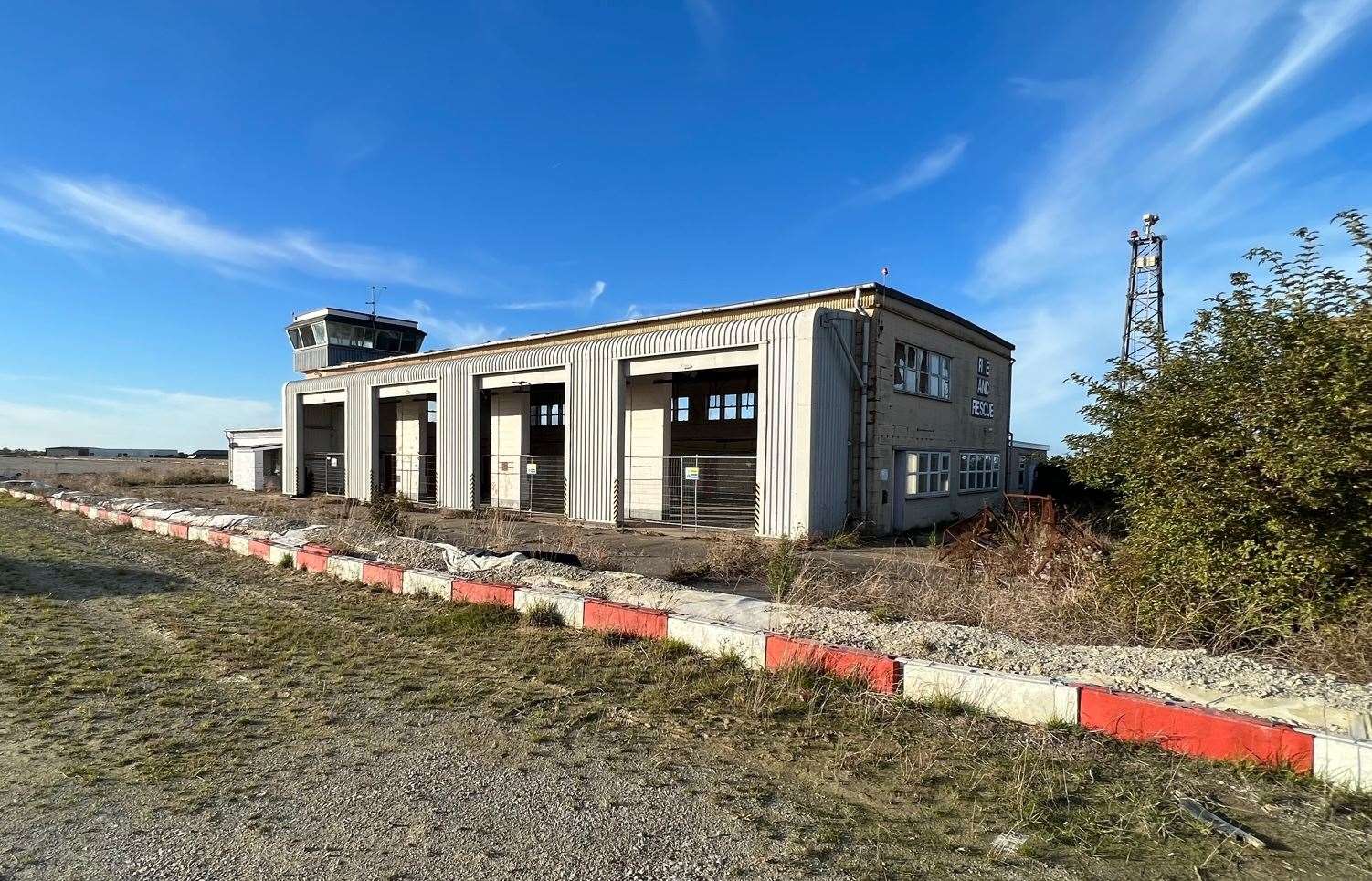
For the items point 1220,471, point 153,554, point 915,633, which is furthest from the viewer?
point 153,554

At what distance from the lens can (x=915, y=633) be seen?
18.8ft

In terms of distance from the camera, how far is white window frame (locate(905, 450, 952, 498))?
60.2ft

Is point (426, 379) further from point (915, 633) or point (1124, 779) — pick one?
point (1124, 779)

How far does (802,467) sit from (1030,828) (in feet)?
39.7

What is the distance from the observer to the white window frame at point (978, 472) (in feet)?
72.7

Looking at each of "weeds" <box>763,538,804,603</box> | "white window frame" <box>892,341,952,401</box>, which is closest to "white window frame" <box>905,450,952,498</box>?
"white window frame" <box>892,341,952,401</box>

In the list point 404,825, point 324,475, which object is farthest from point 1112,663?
point 324,475

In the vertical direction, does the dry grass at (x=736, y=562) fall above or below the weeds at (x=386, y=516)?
below

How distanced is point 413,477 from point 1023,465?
88.7 feet

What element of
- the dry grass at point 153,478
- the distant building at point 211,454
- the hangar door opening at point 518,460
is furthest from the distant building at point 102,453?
the hangar door opening at point 518,460

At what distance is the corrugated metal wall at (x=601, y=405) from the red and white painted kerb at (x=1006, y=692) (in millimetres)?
8754

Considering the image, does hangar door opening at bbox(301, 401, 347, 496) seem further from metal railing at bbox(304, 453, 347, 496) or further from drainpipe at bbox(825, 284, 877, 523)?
drainpipe at bbox(825, 284, 877, 523)

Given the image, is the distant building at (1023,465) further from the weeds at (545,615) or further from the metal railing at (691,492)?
the weeds at (545,615)

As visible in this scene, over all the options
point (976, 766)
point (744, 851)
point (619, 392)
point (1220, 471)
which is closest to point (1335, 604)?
point (1220, 471)
